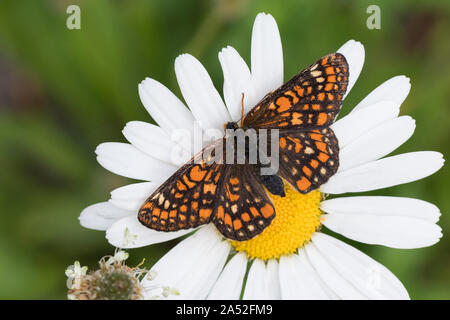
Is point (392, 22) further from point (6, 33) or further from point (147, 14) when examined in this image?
point (6, 33)

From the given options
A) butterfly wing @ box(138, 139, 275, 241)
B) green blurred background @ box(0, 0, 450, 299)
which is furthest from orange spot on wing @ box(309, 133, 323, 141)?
green blurred background @ box(0, 0, 450, 299)

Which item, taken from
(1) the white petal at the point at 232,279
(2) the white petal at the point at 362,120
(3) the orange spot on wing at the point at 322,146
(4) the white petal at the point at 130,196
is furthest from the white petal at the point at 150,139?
(2) the white petal at the point at 362,120

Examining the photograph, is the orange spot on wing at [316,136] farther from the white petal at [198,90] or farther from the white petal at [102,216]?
the white petal at [102,216]

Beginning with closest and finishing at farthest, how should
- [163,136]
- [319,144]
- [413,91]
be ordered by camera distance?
[319,144], [163,136], [413,91]

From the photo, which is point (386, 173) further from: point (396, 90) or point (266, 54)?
point (266, 54)

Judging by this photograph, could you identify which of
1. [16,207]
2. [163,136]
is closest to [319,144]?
[163,136]

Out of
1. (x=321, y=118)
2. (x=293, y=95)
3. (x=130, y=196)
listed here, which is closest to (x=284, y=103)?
(x=293, y=95)
